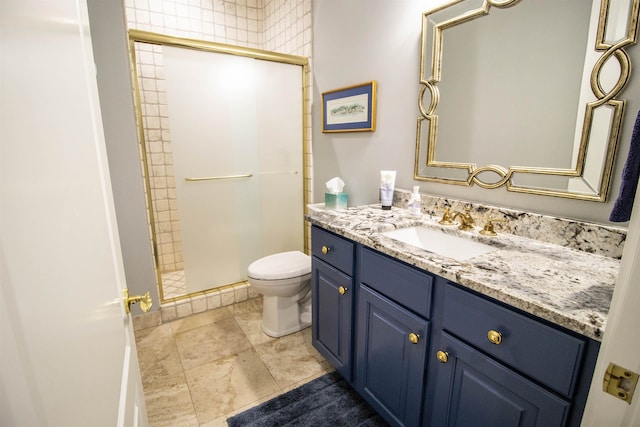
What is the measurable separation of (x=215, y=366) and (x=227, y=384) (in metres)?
0.17

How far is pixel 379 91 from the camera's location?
1825mm

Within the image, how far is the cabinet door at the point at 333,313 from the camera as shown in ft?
4.74

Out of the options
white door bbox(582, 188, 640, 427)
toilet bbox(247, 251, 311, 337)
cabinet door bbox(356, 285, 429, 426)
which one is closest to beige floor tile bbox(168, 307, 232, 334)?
toilet bbox(247, 251, 311, 337)

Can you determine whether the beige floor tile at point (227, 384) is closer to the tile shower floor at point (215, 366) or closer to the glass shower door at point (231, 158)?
the tile shower floor at point (215, 366)

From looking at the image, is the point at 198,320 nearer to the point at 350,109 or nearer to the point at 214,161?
the point at 214,161

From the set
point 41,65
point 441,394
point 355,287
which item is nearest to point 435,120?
point 355,287

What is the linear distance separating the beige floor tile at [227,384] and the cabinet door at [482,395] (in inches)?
36.0

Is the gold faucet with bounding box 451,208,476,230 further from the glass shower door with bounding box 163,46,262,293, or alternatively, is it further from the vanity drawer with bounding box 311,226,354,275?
the glass shower door with bounding box 163,46,262,293

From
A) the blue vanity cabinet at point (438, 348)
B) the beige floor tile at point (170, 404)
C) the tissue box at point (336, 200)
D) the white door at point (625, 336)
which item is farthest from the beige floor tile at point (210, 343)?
the white door at point (625, 336)

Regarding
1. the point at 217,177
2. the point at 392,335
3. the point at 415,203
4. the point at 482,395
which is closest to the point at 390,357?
the point at 392,335

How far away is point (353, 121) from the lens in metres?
2.01

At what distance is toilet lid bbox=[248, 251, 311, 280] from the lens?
1.91 meters

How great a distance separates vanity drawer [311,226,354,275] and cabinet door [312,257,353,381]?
4 centimetres

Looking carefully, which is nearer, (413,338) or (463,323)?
(463,323)
